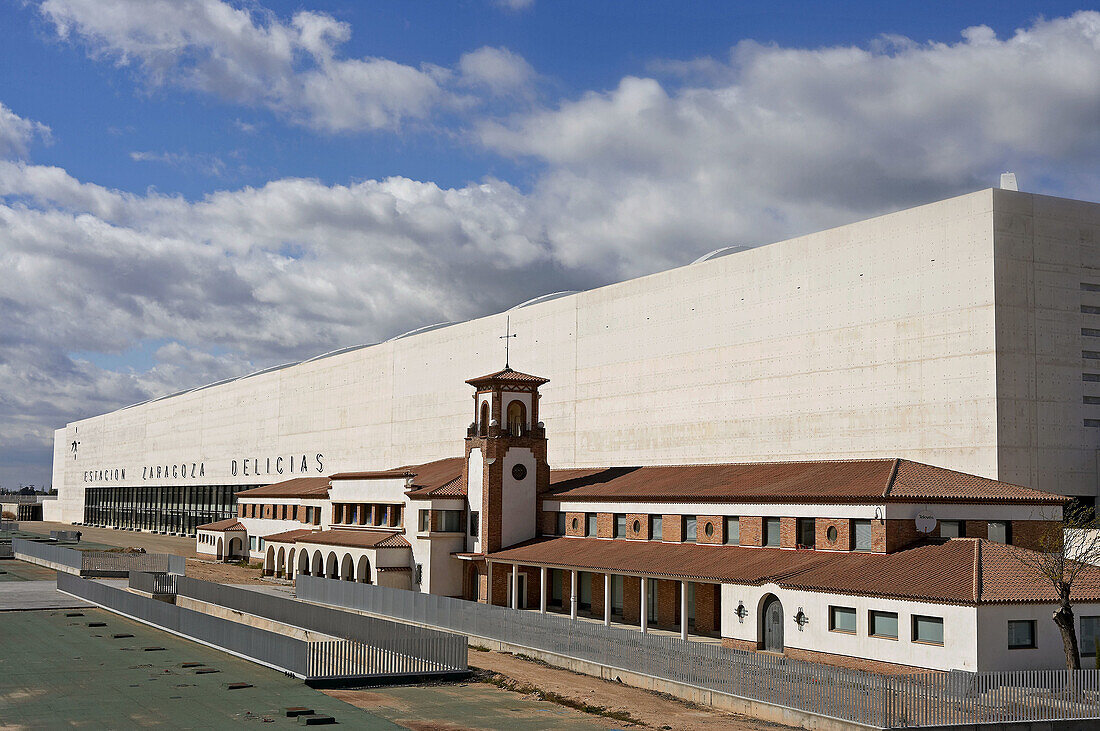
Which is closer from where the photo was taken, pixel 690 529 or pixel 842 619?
pixel 842 619

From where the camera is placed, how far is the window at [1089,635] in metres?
37.9

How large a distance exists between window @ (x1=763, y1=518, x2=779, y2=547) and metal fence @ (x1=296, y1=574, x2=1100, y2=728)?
1050 cm

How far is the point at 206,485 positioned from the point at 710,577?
361 feet

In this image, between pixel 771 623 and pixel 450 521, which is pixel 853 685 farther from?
pixel 450 521

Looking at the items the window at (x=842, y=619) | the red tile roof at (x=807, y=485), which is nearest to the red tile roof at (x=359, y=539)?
the red tile roof at (x=807, y=485)

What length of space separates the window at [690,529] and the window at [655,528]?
2.06 m

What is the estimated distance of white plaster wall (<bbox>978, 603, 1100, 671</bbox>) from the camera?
3591 cm

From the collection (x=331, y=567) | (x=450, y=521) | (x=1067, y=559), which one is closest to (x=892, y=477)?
(x=1067, y=559)

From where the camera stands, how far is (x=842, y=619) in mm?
40875

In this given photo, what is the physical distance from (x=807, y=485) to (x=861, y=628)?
10.4m

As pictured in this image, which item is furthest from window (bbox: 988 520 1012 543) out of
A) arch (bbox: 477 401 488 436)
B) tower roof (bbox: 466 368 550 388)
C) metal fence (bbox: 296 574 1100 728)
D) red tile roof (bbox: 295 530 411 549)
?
red tile roof (bbox: 295 530 411 549)

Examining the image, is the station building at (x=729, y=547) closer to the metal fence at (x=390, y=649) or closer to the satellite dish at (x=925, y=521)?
the satellite dish at (x=925, y=521)

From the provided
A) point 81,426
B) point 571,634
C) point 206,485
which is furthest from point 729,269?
point 81,426

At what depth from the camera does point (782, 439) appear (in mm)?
61812
